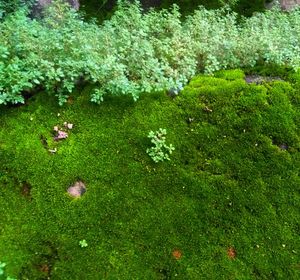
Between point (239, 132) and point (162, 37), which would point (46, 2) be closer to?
point (162, 37)

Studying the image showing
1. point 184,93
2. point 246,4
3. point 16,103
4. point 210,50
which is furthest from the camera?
point 246,4

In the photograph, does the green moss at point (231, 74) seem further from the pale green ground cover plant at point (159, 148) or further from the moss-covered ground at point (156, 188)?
the pale green ground cover plant at point (159, 148)

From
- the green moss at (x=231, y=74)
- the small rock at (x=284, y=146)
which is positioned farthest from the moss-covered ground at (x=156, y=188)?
the green moss at (x=231, y=74)

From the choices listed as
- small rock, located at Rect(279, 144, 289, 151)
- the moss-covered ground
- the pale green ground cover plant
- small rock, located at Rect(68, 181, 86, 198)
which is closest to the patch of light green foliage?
the moss-covered ground

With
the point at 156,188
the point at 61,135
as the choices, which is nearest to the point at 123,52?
the point at 61,135

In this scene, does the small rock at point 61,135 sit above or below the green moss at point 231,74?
below

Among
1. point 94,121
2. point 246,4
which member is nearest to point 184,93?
point 94,121
